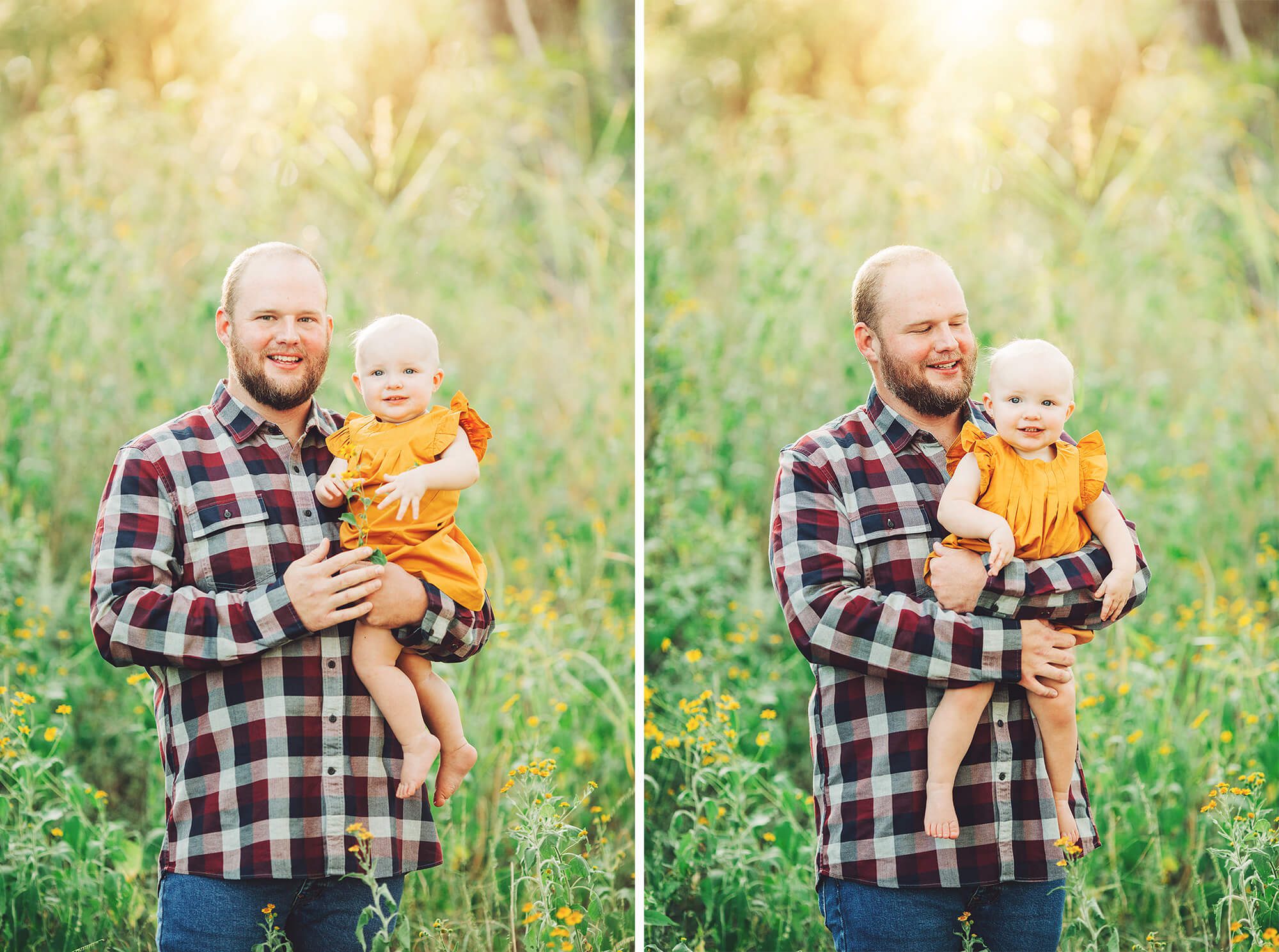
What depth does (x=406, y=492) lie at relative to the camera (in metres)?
2.34

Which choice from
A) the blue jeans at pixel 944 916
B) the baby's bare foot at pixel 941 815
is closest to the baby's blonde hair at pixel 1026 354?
the baby's bare foot at pixel 941 815

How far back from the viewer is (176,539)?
92.8 inches

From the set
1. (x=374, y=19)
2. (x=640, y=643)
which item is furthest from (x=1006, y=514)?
(x=374, y=19)

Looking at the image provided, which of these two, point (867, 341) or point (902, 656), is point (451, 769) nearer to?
point (902, 656)

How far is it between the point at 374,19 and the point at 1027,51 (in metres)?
2.67

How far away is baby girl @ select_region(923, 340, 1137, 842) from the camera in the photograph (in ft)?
7.48

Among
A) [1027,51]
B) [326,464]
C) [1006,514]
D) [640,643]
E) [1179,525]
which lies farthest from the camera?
[1027,51]

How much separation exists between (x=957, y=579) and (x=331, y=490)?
131 centimetres

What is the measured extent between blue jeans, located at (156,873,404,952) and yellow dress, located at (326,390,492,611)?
0.67m

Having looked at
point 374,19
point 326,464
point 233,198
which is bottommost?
point 326,464

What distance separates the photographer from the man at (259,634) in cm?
226

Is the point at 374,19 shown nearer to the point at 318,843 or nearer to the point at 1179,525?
the point at 318,843

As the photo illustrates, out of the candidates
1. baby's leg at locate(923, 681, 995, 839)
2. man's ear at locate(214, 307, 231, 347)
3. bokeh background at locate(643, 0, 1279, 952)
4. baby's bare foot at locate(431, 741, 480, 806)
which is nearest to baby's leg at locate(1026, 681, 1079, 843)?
baby's leg at locate(923, 681, 995, 839)

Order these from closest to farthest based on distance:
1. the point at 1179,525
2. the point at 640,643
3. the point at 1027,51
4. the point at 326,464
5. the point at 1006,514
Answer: the point at 1006,514
the point at 326,464
the point at 640,643
the point at 1179,525
the point at 1027,51
